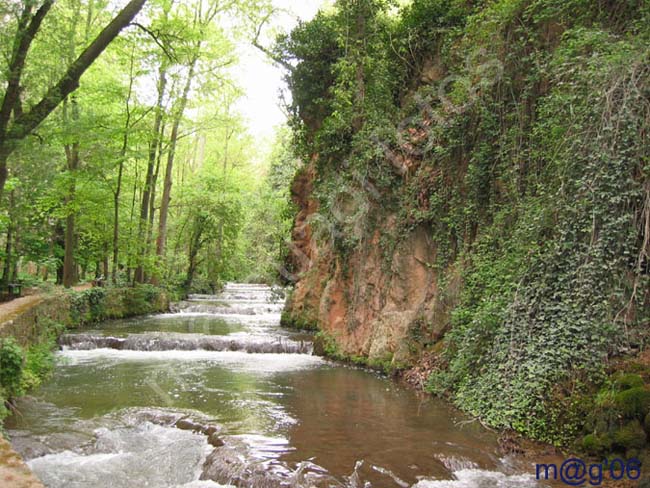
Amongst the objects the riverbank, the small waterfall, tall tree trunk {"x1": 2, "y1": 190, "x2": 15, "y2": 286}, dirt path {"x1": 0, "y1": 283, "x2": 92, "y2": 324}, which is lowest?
the small waterfall

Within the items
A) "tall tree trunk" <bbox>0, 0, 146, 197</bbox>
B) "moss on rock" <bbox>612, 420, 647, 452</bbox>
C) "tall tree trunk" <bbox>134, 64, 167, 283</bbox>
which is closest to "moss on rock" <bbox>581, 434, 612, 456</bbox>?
"moss on rock" <bbox>612, 420, 647, 452</bbox>

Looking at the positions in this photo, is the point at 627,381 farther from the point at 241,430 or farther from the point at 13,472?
the point at 13,472

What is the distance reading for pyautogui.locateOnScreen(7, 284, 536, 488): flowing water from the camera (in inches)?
229

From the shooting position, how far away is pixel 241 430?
712cm

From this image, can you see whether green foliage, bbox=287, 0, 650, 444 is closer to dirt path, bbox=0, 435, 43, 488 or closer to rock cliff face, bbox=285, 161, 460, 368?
rock cliff face, bbox=285, 161, 460, 368

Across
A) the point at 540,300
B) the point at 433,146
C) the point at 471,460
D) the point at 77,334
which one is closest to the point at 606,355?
the point at 540,300

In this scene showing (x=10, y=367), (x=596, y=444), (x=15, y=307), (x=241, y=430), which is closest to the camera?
(x=596, y=444)

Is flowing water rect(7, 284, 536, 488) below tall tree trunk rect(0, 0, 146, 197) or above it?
below

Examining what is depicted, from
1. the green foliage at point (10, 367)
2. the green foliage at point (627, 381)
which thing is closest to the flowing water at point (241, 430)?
the green foliage at point (10, 367)

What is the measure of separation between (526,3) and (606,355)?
6.52m

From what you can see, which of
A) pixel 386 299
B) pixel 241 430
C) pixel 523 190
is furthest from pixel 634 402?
pixel 386 299

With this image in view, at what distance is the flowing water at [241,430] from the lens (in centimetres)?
581

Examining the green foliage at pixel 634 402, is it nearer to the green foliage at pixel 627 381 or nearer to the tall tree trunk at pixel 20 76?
the green foliage at pixel 627 381

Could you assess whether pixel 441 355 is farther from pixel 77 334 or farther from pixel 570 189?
pixel 77 334
